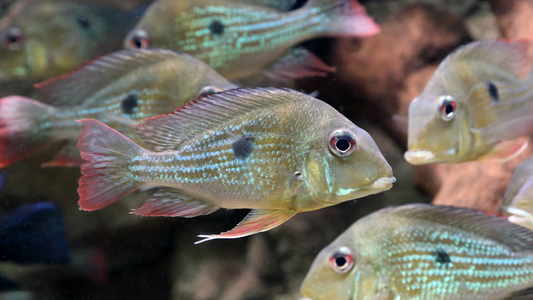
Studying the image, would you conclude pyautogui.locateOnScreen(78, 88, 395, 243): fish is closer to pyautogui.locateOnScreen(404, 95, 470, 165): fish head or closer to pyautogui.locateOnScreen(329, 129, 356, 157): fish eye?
pyautogui.locateOnScreen(329, 129, 356, 157): fish eye

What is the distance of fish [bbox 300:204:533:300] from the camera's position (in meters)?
1.52

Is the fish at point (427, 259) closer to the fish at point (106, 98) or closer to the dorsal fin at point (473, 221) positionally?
the dorsal fin at point (473, 221)

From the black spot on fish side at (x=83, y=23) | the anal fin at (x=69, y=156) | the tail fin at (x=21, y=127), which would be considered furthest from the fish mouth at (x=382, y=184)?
the black spot on fish side at (x=83, y=23)

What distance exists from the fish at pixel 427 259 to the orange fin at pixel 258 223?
63 cm

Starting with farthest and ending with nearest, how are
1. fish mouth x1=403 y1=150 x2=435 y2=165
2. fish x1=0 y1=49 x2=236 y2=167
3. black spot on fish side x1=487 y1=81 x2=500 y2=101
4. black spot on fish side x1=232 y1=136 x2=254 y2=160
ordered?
black spot on fish side x1=487 y1=81 x2=500 y2=101 < fish x1=0 y1=49 x2=236 y2=167 < fish mouth x1=403 y1=150 x2=435 y2=165 < black spot on fish side x1=232 y1=136 x2=254 y2=160

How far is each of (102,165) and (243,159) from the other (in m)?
0.43

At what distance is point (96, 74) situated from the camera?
1.62 metres

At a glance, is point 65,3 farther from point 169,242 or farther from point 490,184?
point 490,184

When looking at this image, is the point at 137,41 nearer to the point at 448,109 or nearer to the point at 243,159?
the point at 243,159

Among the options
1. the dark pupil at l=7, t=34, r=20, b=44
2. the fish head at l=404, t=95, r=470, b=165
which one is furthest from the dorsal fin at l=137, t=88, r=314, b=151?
the dark pupil at l=7, t=34, r=20, b=44

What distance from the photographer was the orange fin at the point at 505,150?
1.77 meters

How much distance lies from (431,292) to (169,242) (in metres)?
1.34

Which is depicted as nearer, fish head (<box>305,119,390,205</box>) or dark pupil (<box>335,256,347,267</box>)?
fish head (<box>305,119,390,205</box>)

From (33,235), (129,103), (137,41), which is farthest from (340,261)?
(33,235)
